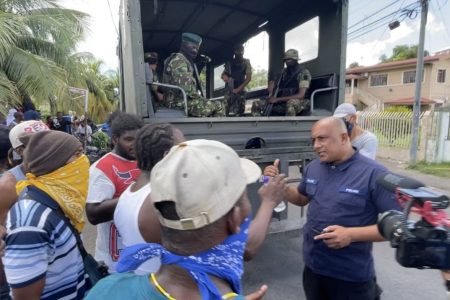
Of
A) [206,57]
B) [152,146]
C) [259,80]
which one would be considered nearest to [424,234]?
[152,146]

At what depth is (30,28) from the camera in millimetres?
10742

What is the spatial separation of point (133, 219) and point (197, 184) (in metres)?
0.68

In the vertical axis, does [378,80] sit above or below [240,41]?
above

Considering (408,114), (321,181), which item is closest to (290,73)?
(321,181)

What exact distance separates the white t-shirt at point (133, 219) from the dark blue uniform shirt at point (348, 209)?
44.7 inches

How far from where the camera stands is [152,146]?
1.67 metres

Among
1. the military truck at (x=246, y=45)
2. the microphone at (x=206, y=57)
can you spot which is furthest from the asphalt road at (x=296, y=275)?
the microphone at (x=206, y=57)

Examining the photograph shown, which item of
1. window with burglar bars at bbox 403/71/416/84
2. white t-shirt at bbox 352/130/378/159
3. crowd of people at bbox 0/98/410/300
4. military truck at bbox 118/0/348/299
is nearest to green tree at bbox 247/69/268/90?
military truck at bbox 118/0/348/299

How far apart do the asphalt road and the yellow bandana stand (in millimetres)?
2242

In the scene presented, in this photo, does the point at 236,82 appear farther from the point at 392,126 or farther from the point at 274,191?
the point at 392,126

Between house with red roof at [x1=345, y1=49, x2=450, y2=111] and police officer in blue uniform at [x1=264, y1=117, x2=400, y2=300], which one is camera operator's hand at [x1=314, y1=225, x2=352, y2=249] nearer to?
police officer in blue uniform at [x1=264, y1=117, x2=400, y2=300]

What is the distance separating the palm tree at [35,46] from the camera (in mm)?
8875

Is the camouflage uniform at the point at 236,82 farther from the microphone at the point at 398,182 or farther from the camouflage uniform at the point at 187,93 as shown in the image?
the microphone at the point at 398,182

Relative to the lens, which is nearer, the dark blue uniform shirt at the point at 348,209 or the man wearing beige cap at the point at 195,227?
the man wearing beige cap at the point at 195,227
